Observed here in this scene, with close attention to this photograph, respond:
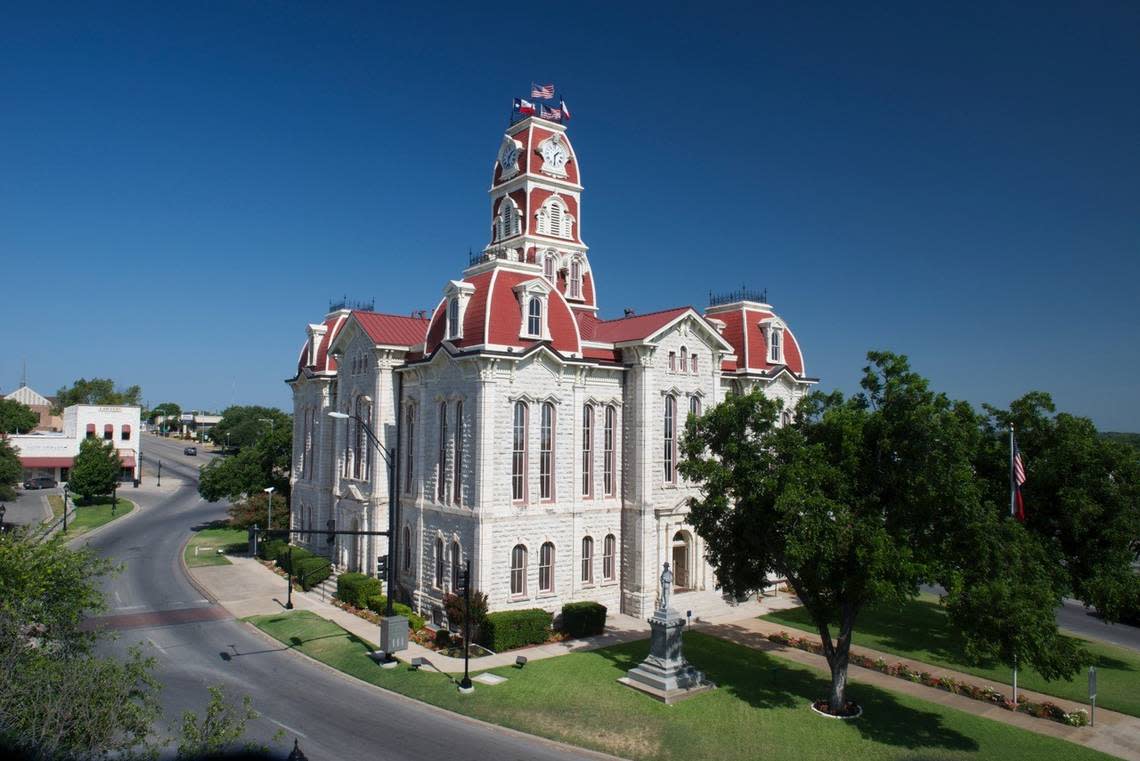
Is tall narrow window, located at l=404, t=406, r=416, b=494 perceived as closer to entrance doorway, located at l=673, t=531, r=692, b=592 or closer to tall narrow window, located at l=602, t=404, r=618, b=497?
tall narrow window, located at l=602, t=404, r=618, b=497

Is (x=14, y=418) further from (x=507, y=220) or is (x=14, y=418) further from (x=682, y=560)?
(x=682, y=560)

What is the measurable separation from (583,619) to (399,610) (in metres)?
8.33

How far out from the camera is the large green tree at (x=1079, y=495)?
29.1 meters

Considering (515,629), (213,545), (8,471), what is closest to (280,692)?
(515,629)

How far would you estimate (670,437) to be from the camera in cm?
3762

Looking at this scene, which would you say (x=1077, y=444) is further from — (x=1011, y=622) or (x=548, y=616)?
(x=548, y=616)

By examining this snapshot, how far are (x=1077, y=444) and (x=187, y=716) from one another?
104 feet

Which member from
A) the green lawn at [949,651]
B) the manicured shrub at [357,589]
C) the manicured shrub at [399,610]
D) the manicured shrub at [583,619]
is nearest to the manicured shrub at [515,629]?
the manicured shrub at [583,619]

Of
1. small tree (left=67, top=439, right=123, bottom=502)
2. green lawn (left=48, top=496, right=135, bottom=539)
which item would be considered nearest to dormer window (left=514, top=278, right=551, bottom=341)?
green lawn (left=48, top=496, right=135, bottom=539)

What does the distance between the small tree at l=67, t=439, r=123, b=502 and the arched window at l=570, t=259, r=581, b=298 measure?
51.6 m

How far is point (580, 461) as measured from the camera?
116 ft

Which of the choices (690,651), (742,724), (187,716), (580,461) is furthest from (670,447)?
(187,716)

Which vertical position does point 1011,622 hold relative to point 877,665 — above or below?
above

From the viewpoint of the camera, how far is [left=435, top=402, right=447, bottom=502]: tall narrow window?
3491cm
